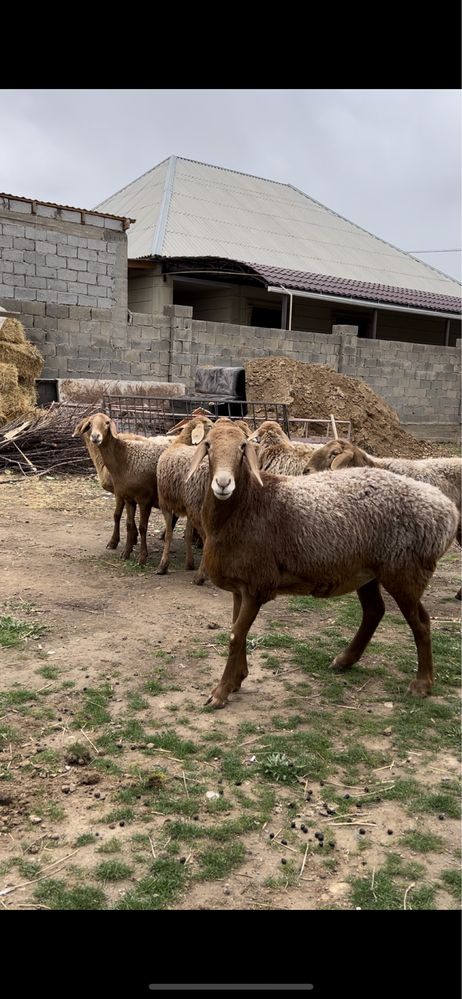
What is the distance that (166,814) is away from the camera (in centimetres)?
360

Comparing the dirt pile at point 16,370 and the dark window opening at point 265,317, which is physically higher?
the dark window opening at point 265,317

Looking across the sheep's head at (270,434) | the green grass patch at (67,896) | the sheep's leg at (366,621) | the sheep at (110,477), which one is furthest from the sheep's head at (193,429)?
the green grass patch at (67,896)

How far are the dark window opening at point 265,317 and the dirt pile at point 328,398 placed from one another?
7.78 m

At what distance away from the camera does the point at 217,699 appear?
4.79 meters

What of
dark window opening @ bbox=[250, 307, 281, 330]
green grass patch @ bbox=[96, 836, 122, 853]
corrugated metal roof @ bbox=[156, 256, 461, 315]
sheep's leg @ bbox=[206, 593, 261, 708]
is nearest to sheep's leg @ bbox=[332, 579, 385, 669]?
sheep's leg @ bbox=[206, 593, 261, 708]

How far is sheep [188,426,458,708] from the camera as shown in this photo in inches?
188

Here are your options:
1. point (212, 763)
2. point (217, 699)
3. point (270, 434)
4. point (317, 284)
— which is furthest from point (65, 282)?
point (212, 763)

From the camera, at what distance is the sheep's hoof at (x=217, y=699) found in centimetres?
478

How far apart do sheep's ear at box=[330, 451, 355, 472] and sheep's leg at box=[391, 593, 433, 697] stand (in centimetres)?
230

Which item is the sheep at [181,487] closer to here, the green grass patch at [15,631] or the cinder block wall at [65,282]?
the green grass patch at [15,631]

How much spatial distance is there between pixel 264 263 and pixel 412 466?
18.4m

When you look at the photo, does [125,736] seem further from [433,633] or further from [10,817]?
[433,633]

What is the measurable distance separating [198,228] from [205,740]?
22.6 m

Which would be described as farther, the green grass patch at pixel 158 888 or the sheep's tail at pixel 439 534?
the sheep's tail at pixel 439 534
